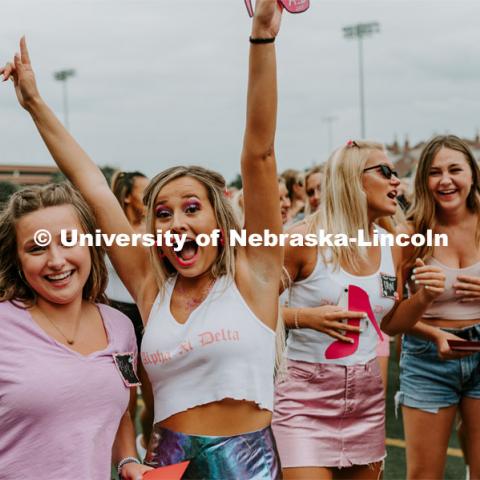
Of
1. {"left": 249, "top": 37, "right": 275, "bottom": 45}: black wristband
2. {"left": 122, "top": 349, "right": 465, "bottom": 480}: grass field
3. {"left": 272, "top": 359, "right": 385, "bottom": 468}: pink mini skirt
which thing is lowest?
{"left": 122, "top": 349, "right": 465, "bottom": 480}: grass field

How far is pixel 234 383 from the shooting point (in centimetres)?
228

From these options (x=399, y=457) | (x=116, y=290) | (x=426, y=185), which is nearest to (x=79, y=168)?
(x=426, y=185)

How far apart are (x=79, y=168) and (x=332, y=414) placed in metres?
1.54

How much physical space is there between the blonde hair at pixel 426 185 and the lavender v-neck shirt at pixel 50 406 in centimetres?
218

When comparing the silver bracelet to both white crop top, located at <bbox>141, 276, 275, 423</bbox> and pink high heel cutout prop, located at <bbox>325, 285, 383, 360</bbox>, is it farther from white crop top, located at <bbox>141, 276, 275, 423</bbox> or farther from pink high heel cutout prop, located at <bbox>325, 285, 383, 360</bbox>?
pink high heel cutout prop, located at <bbox>325, 285, 383, 360</bbox>

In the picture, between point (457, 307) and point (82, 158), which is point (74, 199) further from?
point (457, 307)

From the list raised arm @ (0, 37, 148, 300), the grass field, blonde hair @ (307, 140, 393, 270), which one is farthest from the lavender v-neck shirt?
the grass field

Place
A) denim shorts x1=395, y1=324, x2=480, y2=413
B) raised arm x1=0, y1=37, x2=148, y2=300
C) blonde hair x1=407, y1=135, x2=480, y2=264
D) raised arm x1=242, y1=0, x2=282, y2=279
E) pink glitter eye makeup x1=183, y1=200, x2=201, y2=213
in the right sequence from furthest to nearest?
blonde hair x1=407, y1=135, x2=480, y2=264
denim shorts x1=395, y1=324, x2=480, y2=413
raised arm x1=0, y1=37, x2=148, y2=300
pink glitter eye makeup x1=183, y1=200, x2=201, y2=213
raised arm x1=242, y1=0, x2=282, y2=279

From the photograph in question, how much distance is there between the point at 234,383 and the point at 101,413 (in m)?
0.40

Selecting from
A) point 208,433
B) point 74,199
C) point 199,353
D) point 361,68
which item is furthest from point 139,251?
point 361,68

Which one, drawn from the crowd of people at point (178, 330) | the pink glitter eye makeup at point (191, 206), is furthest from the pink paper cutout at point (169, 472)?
the pink glitter eye makeup at point (191, 206)

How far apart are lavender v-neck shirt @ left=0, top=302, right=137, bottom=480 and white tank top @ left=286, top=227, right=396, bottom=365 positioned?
4.24ft

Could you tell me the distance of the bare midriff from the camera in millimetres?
2297

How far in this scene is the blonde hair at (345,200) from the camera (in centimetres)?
346
